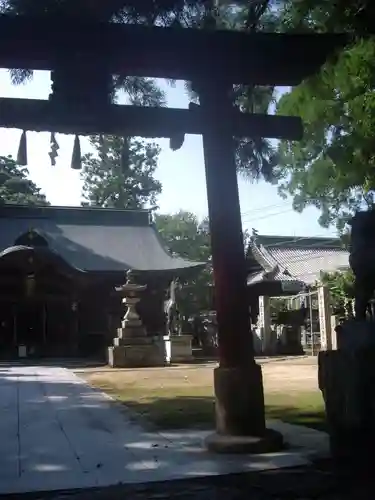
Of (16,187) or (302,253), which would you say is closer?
(302,253)

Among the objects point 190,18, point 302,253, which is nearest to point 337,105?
point 190,18

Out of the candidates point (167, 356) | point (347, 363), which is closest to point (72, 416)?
Result: point (347, 363)

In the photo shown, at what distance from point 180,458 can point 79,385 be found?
8404 millimetres

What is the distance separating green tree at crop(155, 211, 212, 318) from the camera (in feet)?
108

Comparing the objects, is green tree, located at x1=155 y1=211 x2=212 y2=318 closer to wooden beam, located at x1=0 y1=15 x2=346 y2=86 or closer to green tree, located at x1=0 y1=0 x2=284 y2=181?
green tree, located at x1=0 y1=0 x2=284 y2=181

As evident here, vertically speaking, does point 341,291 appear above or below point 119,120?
below

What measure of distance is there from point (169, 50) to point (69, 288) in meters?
19.9

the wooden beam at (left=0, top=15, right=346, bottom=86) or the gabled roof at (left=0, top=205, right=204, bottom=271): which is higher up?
the gabled roof at (left=0, top=205, right=204, bottom=271)

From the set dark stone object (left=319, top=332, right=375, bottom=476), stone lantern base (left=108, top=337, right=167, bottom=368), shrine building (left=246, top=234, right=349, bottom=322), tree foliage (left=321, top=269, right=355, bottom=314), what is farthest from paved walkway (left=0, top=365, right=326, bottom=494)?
shrine building (left=246, top=234, right=349, bottom=322)

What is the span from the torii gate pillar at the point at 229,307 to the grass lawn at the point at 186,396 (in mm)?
1731

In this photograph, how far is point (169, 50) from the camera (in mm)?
5828

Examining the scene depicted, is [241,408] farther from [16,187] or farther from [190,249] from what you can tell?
[16,187]

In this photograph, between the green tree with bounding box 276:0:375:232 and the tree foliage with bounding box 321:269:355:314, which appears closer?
the green tree with bounding box 276:0:375:232

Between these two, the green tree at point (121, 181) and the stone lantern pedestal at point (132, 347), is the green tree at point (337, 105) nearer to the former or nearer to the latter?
the stone lantern pedestal at point (132, 347)
